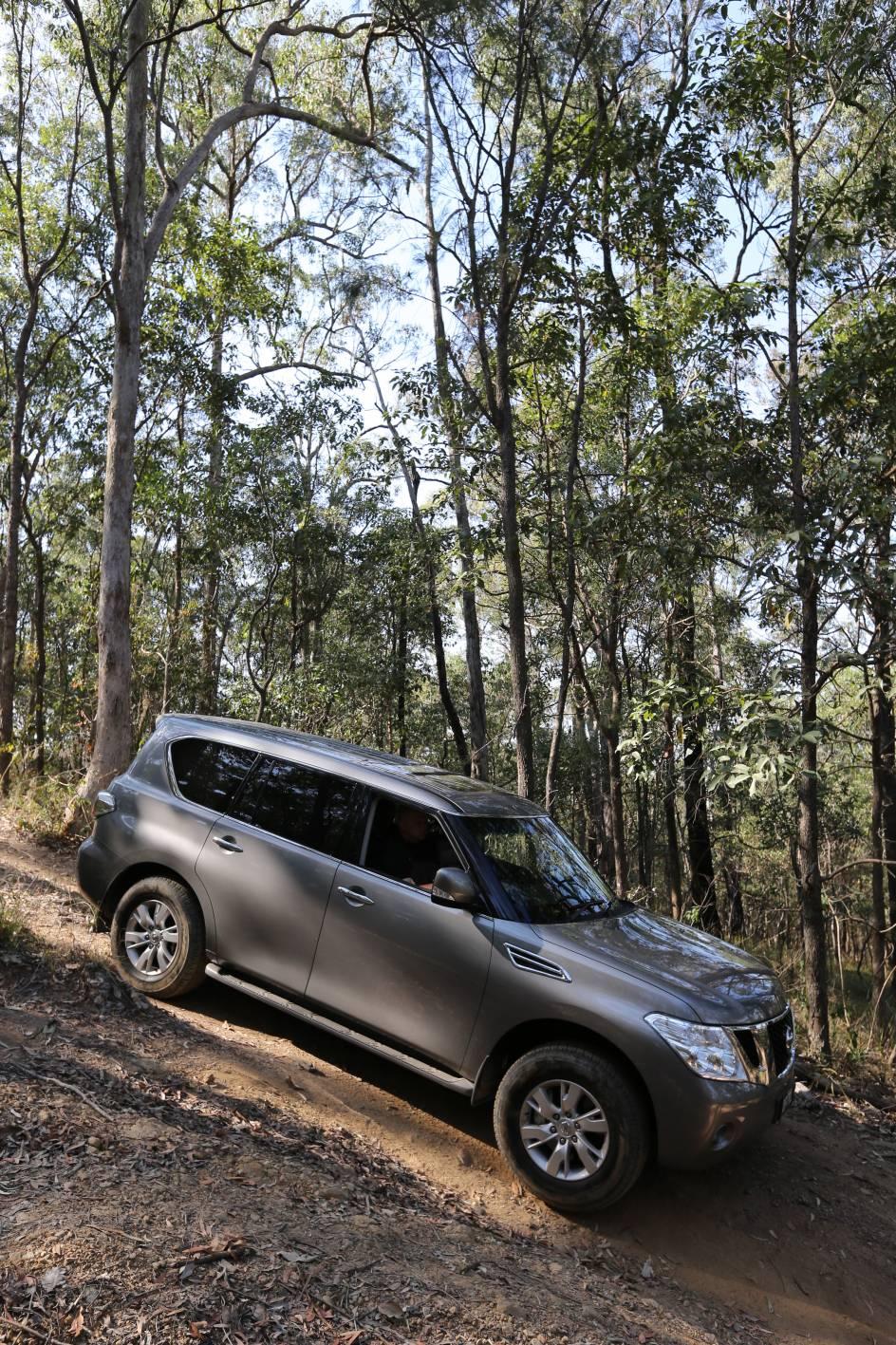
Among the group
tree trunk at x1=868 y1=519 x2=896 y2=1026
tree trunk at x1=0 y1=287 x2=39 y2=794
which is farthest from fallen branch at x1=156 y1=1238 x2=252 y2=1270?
tree trunk at x1=0 y1=287 x2=39 y2=794

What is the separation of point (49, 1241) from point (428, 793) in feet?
8.97

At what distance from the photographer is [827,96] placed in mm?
7719

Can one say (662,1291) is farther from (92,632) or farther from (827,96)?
(92,632)

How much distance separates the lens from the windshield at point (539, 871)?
15.5 ft

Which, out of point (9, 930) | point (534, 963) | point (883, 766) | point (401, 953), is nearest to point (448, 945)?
point (401, 953)

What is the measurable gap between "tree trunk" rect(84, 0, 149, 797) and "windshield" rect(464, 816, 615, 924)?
248 inches

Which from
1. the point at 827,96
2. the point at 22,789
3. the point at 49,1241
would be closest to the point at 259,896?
the point at 49,1241

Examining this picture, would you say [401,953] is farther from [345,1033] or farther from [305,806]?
[305,806]

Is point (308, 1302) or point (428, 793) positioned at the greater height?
point (428, 793)

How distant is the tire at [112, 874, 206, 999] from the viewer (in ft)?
17.2

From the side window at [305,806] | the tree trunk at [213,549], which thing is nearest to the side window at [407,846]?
the side window at [305,806]

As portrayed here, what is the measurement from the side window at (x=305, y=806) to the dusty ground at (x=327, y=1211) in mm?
1194

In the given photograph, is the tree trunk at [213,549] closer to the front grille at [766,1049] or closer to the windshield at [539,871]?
the windshield at [539,871]

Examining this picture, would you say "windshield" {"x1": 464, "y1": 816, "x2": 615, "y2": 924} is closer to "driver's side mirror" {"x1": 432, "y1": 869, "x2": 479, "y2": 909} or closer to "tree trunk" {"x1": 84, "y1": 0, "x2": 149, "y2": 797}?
"driver's side mirror" {"x1": 432, "y1": 869, "x2": 479, "y2": 909}
